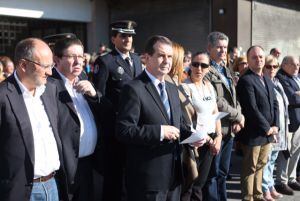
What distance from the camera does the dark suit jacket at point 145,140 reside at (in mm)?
3004

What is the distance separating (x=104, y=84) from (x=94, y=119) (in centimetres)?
99

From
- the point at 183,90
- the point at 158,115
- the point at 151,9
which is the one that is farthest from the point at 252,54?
the point at 151,9

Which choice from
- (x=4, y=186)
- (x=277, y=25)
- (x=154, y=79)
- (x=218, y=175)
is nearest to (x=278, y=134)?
(x=218, y=175)

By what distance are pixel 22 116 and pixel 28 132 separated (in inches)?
4.3

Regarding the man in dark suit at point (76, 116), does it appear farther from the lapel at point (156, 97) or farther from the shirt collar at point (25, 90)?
the lapel at point (156, 97)

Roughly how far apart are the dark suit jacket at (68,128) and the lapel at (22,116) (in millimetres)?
410

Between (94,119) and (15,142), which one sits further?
(94,119)

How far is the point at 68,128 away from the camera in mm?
3016

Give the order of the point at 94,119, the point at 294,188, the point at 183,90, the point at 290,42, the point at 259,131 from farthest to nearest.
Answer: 1. the point at 290,42
2. the point at 294,188
3. the point at 259,131
4. the point at 183,90
5. the point at 94,119

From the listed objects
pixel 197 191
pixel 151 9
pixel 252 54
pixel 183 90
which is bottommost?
pixel 197 191

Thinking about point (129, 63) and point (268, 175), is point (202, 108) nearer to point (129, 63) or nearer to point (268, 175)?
point (129, 63)

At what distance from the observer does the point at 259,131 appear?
192 inches

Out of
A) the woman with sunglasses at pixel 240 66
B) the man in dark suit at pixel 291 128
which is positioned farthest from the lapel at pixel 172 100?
the woman with sunglasses at pixel 240 66

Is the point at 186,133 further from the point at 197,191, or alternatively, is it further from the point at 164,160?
the point at 197,191
